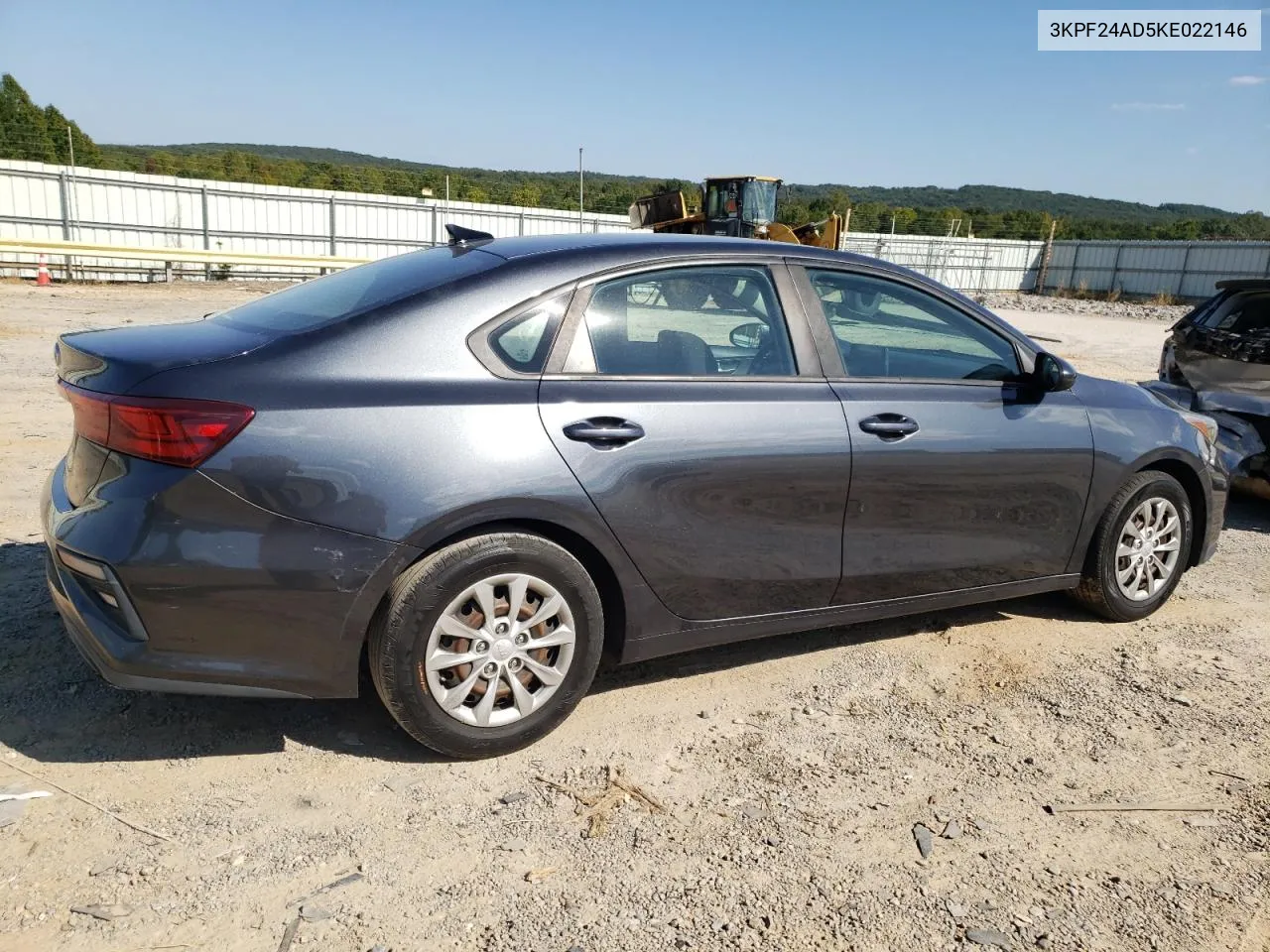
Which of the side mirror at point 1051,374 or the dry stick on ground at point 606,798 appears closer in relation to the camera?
the dry stick on ground at point 606,798

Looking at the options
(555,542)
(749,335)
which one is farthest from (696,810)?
(749,335)

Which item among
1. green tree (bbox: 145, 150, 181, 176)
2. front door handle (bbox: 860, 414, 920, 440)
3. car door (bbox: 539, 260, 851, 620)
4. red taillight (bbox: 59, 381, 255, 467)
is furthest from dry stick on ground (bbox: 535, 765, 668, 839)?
green tree (bbox: 145, 150, 181, 176)

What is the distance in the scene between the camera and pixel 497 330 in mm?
3121

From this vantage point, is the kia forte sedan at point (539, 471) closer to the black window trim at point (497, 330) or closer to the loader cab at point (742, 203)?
the black window trim at point (497, 330)

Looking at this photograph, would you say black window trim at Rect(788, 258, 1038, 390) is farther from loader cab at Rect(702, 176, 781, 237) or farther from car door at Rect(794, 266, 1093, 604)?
loader cab at Rect(702, 176, 781, 237)

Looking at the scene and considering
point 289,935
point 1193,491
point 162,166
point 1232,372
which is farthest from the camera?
point 162,166

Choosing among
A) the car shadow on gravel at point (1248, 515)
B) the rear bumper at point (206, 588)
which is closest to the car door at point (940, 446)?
the rear bumper at point (206, 588)

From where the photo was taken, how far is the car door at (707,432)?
3.19 metres

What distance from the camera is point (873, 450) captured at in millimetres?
3629

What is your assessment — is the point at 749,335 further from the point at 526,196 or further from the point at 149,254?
the point at 526,196

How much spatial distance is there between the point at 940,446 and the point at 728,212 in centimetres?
2131

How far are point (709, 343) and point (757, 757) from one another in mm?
1437

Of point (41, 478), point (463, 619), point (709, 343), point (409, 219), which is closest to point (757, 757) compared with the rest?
point (463, 619)

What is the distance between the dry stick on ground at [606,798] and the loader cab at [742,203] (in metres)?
21.1
